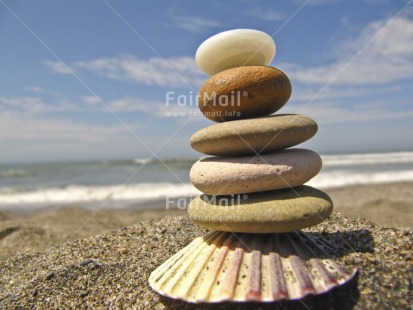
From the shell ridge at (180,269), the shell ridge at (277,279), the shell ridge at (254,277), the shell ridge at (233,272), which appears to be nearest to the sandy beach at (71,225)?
the shell ridge at (180,269)

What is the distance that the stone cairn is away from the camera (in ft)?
8.54

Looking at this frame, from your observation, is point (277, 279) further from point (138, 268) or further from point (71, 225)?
point (71, 225)

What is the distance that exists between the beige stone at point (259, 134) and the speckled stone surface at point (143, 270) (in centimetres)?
120

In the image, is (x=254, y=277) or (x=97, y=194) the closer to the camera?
(x=254, y=277)

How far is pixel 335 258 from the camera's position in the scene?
2.90 meters

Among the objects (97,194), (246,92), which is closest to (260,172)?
(246,92)

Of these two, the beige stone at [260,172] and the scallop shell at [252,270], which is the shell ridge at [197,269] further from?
the beige stone at [260,172]

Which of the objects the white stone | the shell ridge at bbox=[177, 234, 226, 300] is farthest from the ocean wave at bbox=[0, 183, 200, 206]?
the shell ridge at bbox=[177, 234, 226, 300]

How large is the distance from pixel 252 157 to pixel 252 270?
107 centimetres

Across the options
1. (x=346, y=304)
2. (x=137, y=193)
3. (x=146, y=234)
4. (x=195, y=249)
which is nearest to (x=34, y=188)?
(x=137, y=193)

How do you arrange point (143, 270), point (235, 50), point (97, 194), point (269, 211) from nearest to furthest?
point (269, 211), point (235, 50), point (143, 270), point (97, 194)

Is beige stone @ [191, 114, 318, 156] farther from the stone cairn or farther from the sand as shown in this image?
the sand

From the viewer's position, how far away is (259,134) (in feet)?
9.95


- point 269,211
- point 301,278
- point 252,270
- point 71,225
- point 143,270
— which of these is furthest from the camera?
point 71,225
